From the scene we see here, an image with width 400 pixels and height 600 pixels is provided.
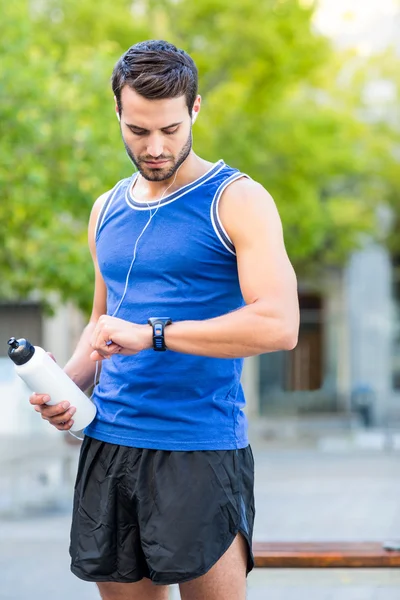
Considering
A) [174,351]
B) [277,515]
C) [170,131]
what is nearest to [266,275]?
[174,351]

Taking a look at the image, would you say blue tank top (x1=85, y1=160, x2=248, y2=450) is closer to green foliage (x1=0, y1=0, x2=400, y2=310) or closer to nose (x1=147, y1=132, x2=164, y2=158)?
nose (x1=147, y1=132, x2=164, y2=158)

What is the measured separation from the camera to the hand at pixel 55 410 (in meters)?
2.30

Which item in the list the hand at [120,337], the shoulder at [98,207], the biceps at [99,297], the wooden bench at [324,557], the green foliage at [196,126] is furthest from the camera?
the green foliage at [196,126]

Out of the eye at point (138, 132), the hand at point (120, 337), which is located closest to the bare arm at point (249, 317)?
the hand at point (120, 337)

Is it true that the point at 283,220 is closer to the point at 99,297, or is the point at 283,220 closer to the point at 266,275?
the point at 99,297

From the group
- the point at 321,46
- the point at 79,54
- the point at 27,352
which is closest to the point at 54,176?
the point at 79,54

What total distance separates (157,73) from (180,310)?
51 centimetres

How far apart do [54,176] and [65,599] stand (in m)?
6.71

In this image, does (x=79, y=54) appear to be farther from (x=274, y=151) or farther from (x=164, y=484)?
(x=164, y=484)

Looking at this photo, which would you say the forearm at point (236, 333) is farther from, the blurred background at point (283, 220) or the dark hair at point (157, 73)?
the blurred background at point (283, 220)

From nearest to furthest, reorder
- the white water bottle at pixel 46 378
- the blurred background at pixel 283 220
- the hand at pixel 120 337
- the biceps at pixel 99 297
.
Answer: the hand at pixel 120 337
the white water bottle at pixel 46 378
the biceps at pixel 99 297
the blurred background at pixel 283 220

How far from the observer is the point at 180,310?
2.29 meters

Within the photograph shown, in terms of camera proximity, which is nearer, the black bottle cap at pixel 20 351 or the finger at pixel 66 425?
the black bottle cap at pixel 20 351

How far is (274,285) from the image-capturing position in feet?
7.16
